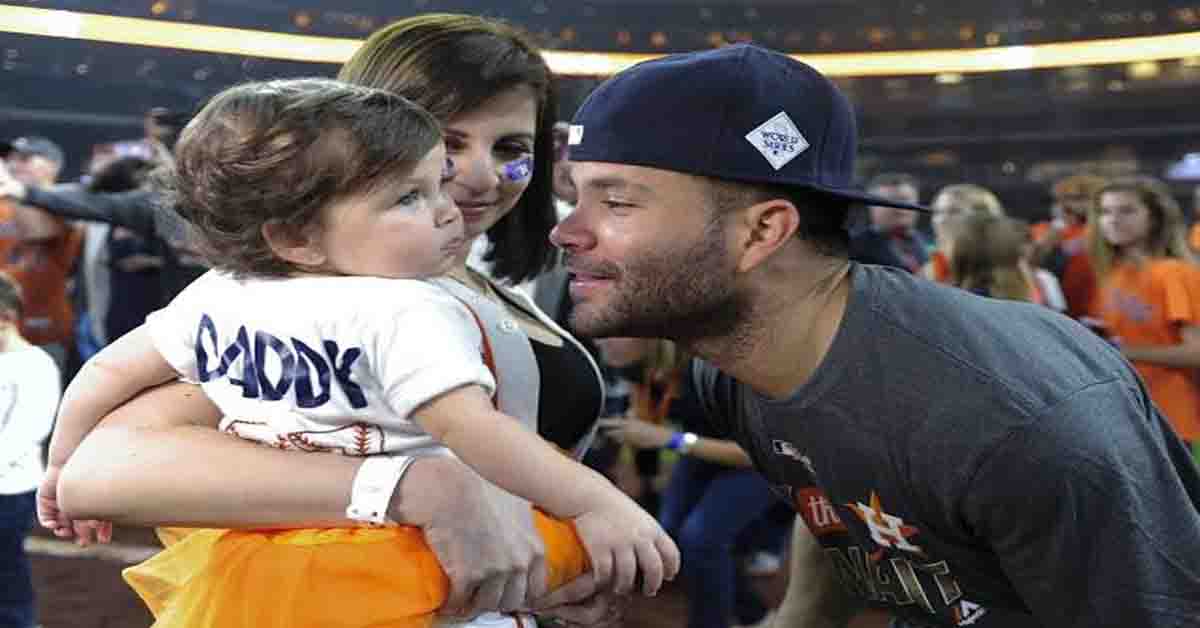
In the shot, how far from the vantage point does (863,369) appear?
4.15ft

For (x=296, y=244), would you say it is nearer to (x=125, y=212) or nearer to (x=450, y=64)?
(x=450, y=64)

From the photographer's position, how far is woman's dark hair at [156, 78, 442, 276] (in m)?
1.10

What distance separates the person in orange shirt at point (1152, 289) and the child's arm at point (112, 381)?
10.8 feet

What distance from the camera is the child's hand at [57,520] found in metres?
1.27

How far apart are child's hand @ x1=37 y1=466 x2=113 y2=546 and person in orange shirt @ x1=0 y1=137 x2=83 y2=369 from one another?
301 centimetres

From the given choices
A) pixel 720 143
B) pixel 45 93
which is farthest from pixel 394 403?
pixel 45 93

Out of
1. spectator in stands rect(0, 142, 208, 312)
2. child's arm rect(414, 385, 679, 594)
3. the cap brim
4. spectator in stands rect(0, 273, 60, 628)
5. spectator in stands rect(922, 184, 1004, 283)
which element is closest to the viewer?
child's arm rect(414, 385, 679, 594)

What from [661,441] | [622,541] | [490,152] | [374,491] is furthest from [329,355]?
[661,441]

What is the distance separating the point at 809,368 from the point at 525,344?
1.14 ft

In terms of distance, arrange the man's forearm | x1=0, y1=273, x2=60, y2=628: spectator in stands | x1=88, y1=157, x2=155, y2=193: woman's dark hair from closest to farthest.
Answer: the man's forearm
x1=0, y1=273, x2=60, y2=628: spectator in stands
x1=88, y1=157, x2=155, y2=193: woman's dark hair

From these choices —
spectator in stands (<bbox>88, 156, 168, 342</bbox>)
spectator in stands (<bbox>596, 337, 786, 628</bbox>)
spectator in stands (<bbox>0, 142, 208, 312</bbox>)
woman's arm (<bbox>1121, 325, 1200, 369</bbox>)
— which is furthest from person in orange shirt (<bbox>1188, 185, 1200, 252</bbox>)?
spectator in stands (<bbox>88, 156, 168, 342</bbox>)

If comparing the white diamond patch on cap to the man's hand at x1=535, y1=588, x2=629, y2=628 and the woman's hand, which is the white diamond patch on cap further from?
the woman's hand

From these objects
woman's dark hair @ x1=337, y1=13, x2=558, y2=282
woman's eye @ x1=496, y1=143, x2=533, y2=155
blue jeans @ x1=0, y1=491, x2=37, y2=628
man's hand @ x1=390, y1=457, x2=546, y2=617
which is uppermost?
woman's dark hair @ x1=337, y1=13, x2=558, y2=282

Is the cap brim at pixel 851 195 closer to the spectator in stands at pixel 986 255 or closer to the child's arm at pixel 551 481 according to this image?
the child's arm at pixel 551 481
